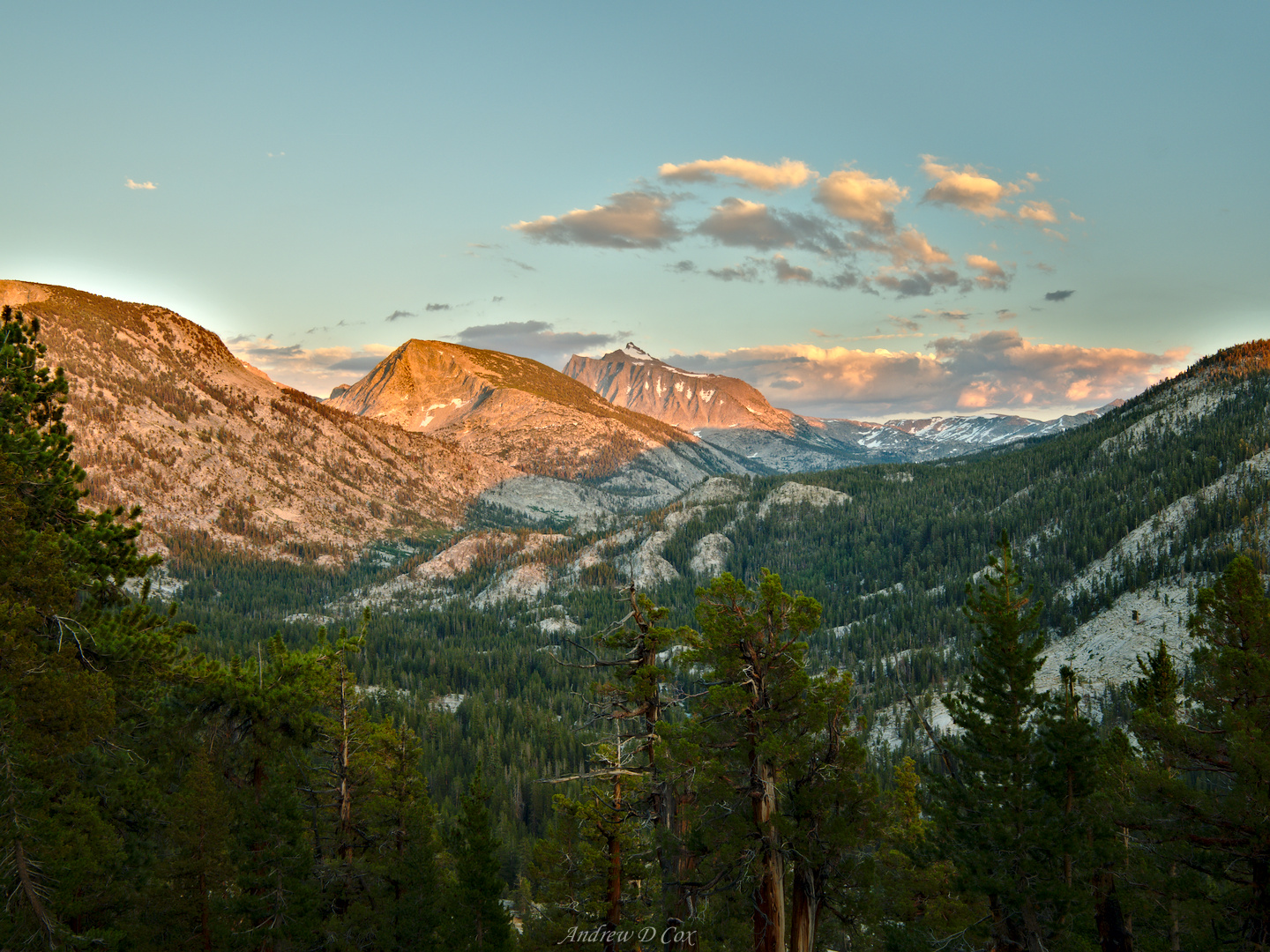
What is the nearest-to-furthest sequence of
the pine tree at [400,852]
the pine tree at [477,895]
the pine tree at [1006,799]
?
the pine tree at [1006,799]
the pine tree at [400,852]
the pine tree at [477,895]

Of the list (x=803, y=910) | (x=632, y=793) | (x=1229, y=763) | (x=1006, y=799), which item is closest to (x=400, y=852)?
(x=632, y=793)

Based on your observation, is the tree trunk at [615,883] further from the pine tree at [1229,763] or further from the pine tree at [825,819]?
the pine tree at [1229,763]

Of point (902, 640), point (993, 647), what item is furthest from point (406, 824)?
point (902, 640)

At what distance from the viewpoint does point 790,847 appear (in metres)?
17.8

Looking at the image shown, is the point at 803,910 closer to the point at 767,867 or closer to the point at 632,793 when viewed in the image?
the point at 767,867

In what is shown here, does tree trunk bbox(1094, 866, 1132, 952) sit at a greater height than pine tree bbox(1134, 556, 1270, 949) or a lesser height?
lesser

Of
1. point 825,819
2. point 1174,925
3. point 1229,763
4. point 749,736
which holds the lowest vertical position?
point 1174,925

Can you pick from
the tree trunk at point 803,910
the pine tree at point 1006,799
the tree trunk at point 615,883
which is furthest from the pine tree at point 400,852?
the pine tree at point 1006,799

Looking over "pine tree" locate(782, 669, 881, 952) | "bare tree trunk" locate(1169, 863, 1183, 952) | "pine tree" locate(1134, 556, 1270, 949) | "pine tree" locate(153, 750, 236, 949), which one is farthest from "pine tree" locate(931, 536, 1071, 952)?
"pine tree" locate(153, 750, 236, 949)

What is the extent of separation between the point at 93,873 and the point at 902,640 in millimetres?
198707

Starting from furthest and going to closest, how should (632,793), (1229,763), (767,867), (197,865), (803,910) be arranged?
(197,865), (632,793), (1229,763), (803,910), (767,867)

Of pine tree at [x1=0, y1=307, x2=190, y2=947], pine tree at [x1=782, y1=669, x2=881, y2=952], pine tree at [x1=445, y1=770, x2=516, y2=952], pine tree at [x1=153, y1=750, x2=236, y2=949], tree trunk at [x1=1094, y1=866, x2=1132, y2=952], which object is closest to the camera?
pine tree at [x1=0, y1=307, x2=190, y2=947]

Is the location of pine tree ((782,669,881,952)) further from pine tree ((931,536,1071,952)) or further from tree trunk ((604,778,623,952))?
pine tree ((931,536,1071,952))

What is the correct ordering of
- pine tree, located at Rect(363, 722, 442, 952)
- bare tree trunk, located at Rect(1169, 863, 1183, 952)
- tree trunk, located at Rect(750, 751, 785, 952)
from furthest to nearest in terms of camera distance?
pine tree, located at Rect(363, 722, 442, 952) → bare tree trunk, located at Rect(1169, 863, 1183, 952) → tree trunk, located at Rect(750, 751, 785, 952)
